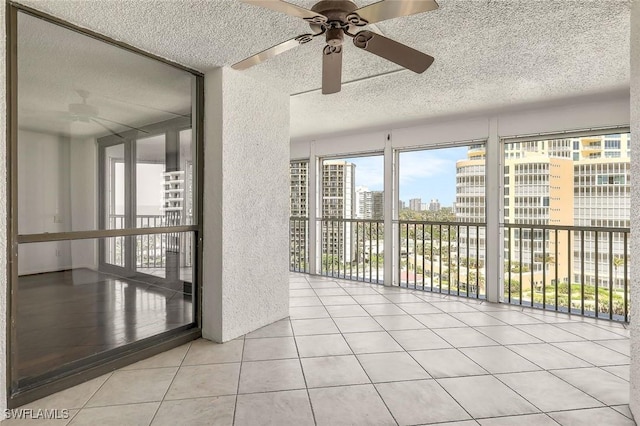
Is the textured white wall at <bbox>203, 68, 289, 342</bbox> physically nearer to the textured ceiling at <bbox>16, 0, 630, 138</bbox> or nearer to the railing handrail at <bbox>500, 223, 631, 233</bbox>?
the textured ceiling at <bbox>16, 0, 630, 138</bbox>

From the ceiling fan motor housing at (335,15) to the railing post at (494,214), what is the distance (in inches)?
124

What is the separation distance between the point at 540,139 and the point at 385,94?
1971 millimetres

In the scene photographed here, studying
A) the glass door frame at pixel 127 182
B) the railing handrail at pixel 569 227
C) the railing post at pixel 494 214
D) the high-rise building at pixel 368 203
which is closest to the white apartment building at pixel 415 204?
the high-rise building at pixel 368 203

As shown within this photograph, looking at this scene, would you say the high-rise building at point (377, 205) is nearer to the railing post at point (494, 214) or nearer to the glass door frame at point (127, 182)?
the railing post at point (494, 214)

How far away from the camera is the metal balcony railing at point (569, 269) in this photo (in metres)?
3.55

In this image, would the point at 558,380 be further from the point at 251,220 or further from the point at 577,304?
the point at 251,220

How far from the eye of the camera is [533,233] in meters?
4.02

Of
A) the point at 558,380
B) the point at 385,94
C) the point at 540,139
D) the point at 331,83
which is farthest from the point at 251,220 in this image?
the point at 540,139

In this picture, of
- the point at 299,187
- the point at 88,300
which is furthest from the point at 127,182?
the point at 299,187

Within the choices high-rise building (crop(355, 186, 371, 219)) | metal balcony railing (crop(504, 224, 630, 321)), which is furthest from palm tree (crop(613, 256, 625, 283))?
high-rise building (crop(355, 186, 371, 219))

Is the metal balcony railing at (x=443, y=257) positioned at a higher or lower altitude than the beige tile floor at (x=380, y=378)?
higher

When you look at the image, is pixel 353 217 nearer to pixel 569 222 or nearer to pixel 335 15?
pixel 569 222

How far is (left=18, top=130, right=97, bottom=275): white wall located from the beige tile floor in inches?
36.0

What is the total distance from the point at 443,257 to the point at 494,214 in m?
0.95
